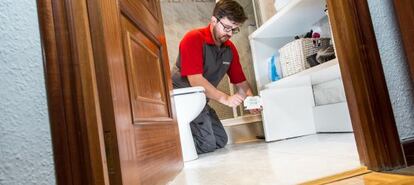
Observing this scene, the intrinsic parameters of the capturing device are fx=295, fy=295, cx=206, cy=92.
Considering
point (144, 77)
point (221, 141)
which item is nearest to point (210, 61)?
point (221, 141)

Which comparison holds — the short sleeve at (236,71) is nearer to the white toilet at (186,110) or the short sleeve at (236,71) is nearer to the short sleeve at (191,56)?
the short sleeve at (191,56)

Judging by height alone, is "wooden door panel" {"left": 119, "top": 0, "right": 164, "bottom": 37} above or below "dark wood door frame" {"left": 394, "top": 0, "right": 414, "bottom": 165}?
above

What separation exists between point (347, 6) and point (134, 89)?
61 cm

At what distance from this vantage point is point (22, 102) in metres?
0.50

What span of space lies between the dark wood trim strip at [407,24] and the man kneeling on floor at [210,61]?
1140 mm

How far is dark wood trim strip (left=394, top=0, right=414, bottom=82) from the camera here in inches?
29.5

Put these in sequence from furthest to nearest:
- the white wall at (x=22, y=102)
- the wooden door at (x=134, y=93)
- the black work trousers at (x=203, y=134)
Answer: the black work trousers at (x=203, y=134), the wooden door at (x=134, y=93), the white wall at (x=22, y=102)

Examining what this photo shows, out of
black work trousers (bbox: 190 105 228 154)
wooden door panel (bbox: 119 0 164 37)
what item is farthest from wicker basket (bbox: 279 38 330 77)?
wooden door panel (bbox: 119 0 164 37)

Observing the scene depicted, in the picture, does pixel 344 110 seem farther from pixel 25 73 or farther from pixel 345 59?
pixel 25 73

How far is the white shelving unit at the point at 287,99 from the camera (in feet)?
6.04

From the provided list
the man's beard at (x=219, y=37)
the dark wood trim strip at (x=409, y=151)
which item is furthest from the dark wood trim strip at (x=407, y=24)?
the man's beard at (x=219, y=37)

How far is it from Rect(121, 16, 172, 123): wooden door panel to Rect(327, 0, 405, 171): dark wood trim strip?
57 centimetres

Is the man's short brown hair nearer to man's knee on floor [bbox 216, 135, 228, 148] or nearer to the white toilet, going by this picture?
the white toilet

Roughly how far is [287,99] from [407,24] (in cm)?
130
